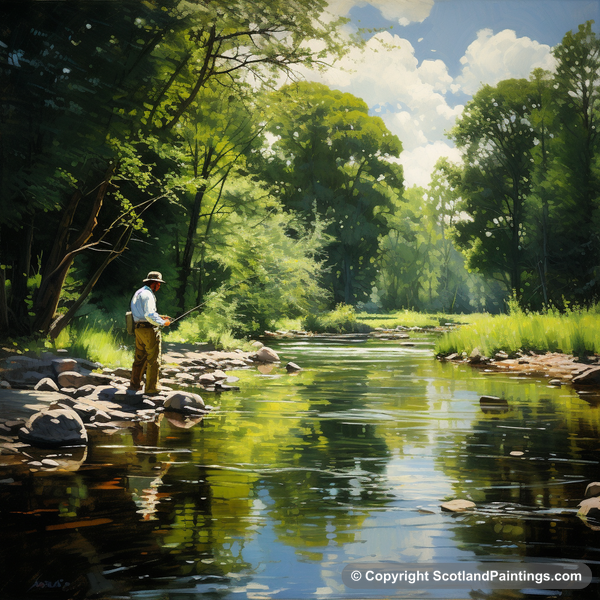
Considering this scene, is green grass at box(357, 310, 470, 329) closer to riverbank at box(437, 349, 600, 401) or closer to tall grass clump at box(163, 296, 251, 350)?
tall grass clump at box(163, 296, 251, 350)

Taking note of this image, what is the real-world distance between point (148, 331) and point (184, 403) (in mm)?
958

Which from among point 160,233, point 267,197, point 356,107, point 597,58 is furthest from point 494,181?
point 160,233

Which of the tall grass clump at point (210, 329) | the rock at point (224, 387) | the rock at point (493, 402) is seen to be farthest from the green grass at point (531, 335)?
the rock at point (224, 387)

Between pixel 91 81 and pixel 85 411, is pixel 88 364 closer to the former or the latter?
pixel 85 411

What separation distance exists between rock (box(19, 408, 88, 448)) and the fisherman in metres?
2.14

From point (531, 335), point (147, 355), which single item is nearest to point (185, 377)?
point (147, 355)

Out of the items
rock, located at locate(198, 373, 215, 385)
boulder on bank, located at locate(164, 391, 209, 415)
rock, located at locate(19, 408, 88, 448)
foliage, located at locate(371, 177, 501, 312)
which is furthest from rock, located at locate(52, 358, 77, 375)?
foliage, located at locate(371, 177, 501, 312)

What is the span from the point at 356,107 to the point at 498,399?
17.6 m

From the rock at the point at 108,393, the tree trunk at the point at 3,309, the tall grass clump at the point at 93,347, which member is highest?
the tree trunk at the point at 3,309

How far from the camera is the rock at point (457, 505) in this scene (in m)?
4.67

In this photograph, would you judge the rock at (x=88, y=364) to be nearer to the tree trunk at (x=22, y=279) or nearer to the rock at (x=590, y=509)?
the tree trunk at (x=22, y=279)

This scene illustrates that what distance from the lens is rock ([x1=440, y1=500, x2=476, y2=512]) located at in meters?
4.67

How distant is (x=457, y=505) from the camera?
15.5 ft

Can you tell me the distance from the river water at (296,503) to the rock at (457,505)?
0.35 ft
